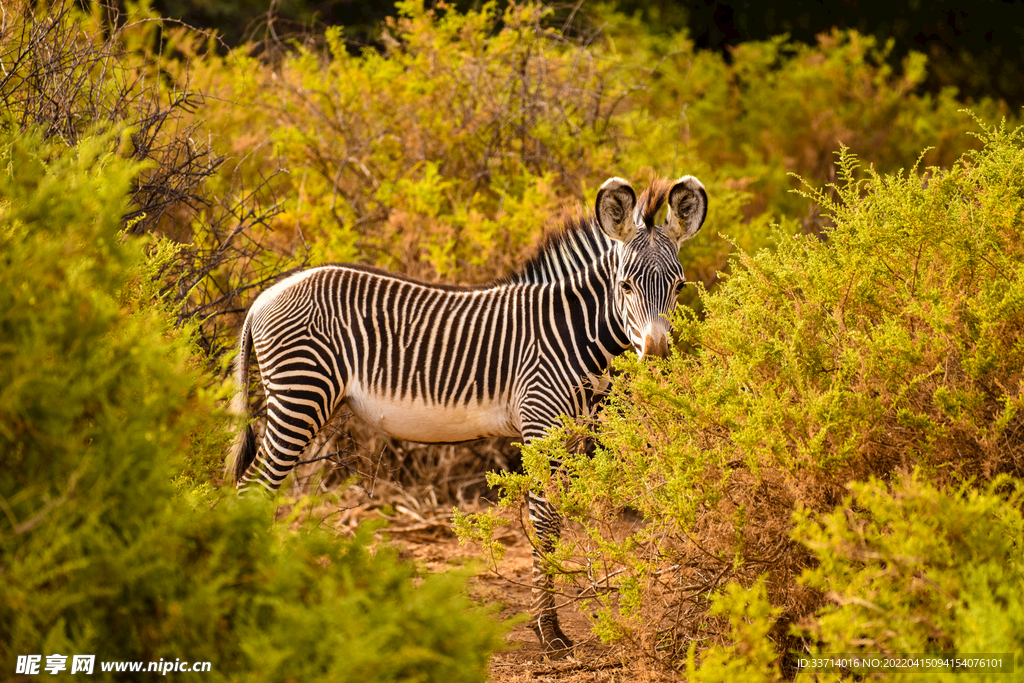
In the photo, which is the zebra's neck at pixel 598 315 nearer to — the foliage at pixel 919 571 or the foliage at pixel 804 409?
the foliage at pixel 804 409

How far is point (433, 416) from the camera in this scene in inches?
200

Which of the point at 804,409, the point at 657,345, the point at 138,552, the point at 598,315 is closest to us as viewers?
the point at 138,552

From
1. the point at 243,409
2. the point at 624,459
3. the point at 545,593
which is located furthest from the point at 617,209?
the point at 243,409

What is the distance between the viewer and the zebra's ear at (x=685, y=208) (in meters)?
4.87

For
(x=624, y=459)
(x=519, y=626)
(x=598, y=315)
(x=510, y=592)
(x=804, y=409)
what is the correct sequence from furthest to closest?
1. (x=510, y=592)
2. (x=598, y=315)
3. (x=519, y=626)
4. (x=624, y=459)
5. (x=804, y=409)

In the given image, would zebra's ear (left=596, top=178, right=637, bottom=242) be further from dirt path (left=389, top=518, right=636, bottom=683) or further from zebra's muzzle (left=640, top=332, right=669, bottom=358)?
dirt path (left=389, top=518, right=636, bottom=683)

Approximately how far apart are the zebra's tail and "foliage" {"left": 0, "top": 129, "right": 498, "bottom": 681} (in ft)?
7.26

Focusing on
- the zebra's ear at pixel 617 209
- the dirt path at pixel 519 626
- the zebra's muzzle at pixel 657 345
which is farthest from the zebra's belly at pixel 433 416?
the zebra's ear at pixel 617 209

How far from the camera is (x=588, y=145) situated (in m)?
8.18

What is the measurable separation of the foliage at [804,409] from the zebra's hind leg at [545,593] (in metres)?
0.44

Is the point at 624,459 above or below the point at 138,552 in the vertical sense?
above

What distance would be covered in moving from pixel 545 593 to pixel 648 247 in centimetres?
195

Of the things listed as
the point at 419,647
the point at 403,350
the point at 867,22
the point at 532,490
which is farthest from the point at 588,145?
the point at 867,22

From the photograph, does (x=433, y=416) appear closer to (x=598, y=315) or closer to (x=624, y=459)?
(x=598, y=315)
